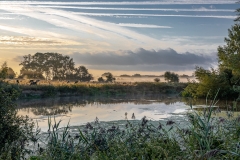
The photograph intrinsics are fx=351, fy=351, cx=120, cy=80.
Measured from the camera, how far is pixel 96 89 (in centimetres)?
3306

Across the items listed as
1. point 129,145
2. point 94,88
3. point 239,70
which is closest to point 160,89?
point 94,88

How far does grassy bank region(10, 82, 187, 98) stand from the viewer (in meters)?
27.8

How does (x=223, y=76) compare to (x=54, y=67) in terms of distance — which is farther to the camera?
(x=54, y=67)

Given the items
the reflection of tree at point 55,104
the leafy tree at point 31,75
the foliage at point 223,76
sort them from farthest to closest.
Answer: the leafy tree at point 31,75 → the foliage at point 223,76 → the reflection of tree at point 55,104

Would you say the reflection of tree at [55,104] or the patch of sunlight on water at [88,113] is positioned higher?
the reflection of tree at [55,104]

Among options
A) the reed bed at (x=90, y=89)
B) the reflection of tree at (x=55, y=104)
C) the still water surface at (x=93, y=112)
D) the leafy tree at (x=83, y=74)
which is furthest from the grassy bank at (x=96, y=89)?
the leafy tree at (x=83, y=74)

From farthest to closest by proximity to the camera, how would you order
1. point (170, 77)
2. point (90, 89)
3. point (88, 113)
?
1. point (170, 77)
2. point (90, 89)
3. point (88, 113)

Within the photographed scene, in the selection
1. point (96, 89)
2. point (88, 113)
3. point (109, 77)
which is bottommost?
point (88, 113)

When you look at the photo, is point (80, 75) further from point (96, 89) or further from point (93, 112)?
point (93, 112)

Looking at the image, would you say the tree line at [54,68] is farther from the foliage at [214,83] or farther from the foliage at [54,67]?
the foliage at [214,83]

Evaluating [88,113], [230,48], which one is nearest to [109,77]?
[230,48]

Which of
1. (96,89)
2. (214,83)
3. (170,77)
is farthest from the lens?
(170,77)

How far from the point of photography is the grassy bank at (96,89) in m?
27.8

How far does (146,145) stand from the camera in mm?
4742
